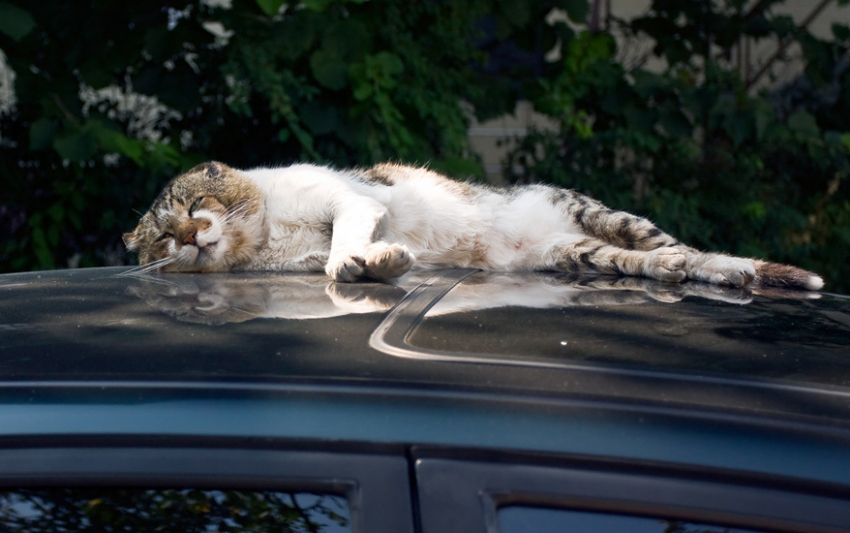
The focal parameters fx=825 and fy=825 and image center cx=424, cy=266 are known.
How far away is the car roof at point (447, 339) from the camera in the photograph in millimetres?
1057

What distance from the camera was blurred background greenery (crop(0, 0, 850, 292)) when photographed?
192 inches

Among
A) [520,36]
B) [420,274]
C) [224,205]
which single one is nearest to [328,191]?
[224,205]

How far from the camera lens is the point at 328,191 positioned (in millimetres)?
2977

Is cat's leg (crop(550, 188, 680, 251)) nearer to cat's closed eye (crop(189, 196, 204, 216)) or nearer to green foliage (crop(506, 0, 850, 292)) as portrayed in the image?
cat's closed eye (crop(189, 196, 204, 216))

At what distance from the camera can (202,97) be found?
5.29 metres

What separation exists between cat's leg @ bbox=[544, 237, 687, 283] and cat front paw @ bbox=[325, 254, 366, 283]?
2.85 ft

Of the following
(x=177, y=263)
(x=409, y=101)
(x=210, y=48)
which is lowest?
(x=177, y=263)

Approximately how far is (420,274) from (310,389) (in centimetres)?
121

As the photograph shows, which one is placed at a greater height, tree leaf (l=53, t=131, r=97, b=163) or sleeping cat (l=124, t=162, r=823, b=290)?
tree leaf (l=53, t=131, r=97, b=163)

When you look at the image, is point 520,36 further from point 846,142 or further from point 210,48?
point 846,142

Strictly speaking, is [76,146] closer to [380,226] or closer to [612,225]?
[380,226]

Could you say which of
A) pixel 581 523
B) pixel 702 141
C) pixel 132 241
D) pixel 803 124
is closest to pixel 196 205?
pixel 132 241

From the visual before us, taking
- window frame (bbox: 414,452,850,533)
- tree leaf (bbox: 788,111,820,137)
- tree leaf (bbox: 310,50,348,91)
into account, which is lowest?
window frame (bbox: 414,452,850,533)

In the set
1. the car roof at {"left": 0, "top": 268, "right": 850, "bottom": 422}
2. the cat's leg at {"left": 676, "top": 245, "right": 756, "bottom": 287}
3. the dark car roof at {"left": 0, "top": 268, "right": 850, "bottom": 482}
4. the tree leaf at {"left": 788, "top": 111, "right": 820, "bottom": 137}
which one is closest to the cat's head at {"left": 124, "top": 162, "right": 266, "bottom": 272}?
the car roof at {"left": 0, "top": 268, "right": 850, "bottom": 422}
